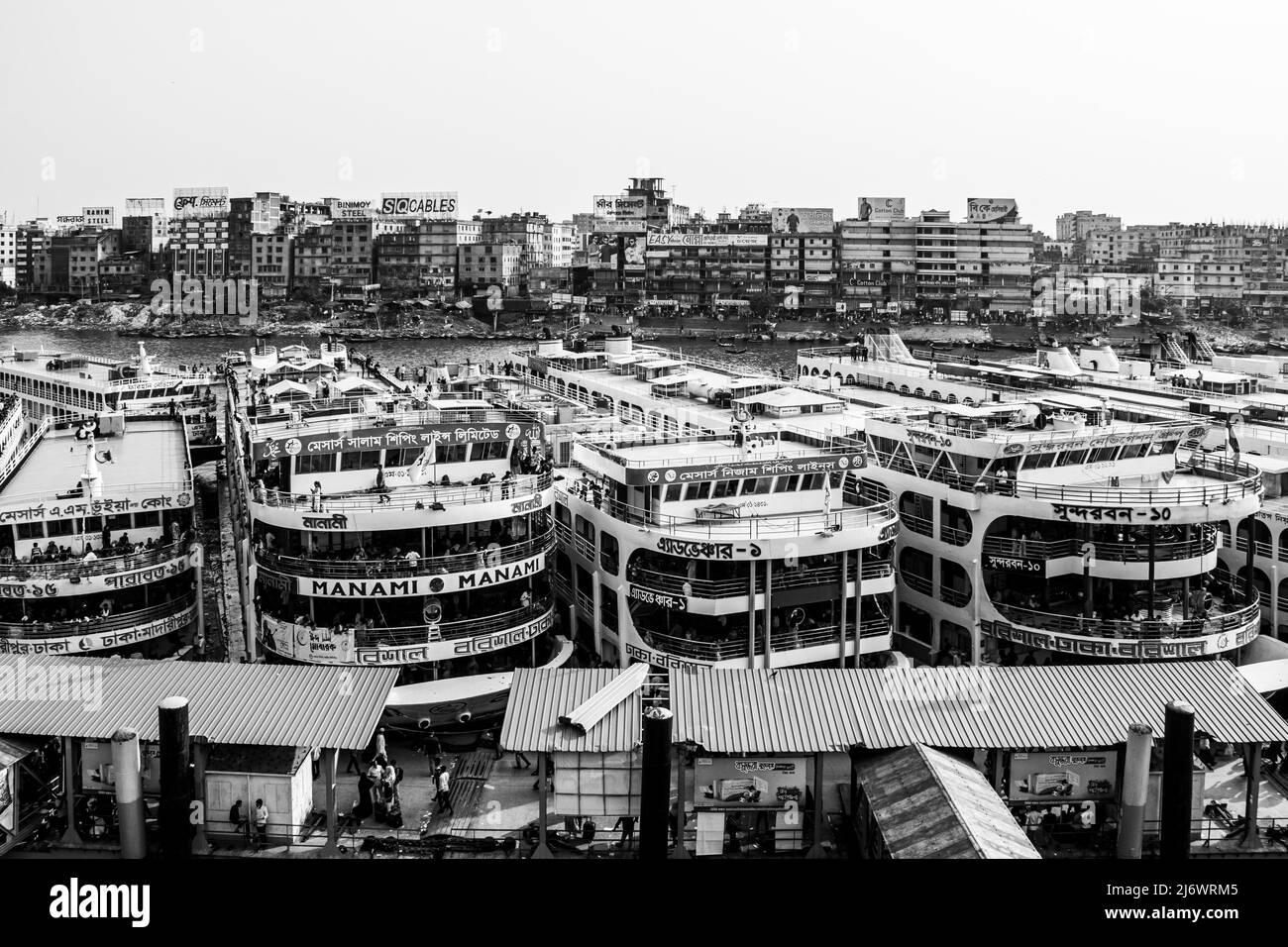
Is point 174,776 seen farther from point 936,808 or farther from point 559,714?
point 936,808

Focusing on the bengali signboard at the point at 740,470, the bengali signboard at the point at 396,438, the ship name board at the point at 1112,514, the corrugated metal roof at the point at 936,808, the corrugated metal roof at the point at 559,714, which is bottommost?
the corrugated metal roof at the point at 936,808

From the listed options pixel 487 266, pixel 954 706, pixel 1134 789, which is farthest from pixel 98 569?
pixel 487 266

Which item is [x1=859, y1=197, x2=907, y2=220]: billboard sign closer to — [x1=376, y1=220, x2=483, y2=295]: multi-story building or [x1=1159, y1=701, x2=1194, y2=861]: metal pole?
[x1=376, y1=220, x2=483, y2=295]: multi-story building

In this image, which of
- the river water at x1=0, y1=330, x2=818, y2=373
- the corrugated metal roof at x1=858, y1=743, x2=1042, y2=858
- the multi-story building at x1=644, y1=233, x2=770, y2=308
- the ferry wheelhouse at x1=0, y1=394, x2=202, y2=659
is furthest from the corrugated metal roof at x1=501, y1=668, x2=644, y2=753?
the multi-story building at x1=644, y1=233, x2=770, y2=308

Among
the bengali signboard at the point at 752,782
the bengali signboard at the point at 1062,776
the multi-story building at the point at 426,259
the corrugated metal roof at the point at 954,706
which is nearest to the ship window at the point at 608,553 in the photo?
the corrugated metal roof at the point at 954,706

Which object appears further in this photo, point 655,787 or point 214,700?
point 214,700

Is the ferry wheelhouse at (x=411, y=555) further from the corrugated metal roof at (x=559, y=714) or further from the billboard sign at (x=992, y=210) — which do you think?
the billboard sign at (x=992, y=210)
